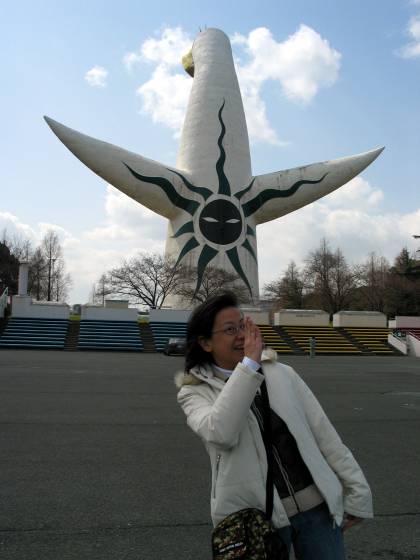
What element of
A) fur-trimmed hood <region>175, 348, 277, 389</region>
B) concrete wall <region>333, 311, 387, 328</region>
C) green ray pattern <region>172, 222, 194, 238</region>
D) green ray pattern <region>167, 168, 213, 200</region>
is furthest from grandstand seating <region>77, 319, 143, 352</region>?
fur-trimmed hood <region>175, 348, 277, 389</region>

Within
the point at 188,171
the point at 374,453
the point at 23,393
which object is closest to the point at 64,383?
the point at 23,393

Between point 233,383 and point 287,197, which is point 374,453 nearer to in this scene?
point 233,383

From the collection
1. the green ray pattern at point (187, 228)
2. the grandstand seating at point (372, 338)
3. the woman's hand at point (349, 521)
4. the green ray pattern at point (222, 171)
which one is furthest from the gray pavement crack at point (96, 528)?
the green ray pattern at point (222, 171)

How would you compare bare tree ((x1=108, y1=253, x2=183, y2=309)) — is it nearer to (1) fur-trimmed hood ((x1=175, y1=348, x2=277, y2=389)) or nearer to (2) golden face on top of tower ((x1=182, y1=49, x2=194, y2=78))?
(2) golden face on top of tower ((x1=182, y1=49, x2=194, y2=78))

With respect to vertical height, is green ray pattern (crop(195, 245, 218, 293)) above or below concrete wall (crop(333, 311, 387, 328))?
Answer: above

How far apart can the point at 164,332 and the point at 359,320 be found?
13807 millimetres

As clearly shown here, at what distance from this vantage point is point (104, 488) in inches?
173

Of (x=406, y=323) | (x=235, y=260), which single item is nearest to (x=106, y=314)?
(x=235, y=260)

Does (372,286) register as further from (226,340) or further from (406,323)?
(226,340)

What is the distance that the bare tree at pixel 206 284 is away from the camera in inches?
1515

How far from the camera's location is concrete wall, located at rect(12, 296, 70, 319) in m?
33.7

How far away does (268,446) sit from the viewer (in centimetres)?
193

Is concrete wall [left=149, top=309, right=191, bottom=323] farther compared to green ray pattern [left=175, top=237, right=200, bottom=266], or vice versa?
green ray pattern [left=175, top=237, right=200, bottom=266]

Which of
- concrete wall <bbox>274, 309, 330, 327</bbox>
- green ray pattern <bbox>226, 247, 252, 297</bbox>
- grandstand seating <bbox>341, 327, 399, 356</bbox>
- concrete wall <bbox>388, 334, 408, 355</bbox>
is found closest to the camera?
grandstand seating <bbox>341, 327, 399, 356</bbox>
